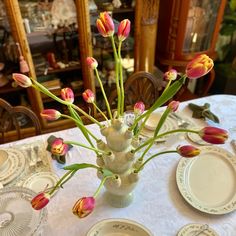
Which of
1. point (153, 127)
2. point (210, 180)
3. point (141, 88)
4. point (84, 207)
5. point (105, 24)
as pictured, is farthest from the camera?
point (141, 88)

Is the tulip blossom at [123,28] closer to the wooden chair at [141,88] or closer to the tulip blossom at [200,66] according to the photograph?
the tulip blossom at [200,66]

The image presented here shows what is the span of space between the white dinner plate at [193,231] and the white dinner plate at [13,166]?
0.57m

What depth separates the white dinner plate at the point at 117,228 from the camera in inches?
27.0

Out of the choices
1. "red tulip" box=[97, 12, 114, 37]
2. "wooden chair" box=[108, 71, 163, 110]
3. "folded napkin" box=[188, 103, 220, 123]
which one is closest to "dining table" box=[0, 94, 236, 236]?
"folded napkin" box=[188, 103, 220, 123]

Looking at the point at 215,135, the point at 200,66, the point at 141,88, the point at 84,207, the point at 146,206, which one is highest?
the point at 200,66

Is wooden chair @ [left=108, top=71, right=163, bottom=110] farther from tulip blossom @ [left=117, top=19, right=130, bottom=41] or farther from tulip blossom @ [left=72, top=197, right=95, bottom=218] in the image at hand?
tulip blossom @ [left=72, top=197, right=95, bottom=218]

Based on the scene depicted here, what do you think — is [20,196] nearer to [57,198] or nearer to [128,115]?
[57,198]

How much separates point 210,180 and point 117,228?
0.37 m

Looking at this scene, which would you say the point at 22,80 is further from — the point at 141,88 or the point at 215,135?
the point at 141,88

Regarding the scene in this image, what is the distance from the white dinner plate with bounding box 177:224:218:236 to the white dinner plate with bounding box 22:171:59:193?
17.2 inches

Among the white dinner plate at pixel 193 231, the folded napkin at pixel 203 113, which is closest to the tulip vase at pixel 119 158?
the white dinner plate at pixel 193 231

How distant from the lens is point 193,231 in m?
0.70

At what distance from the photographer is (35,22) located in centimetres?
176

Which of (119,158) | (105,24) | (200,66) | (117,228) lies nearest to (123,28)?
(105,24)
